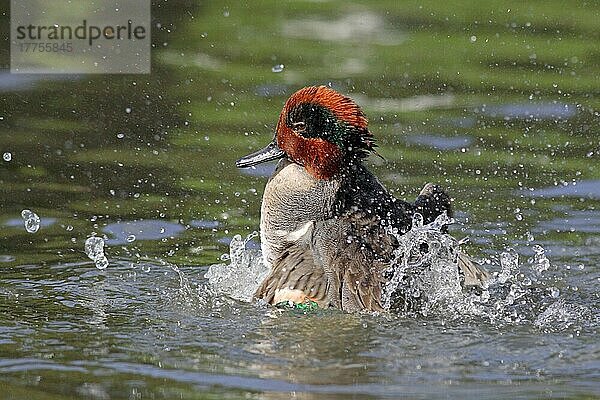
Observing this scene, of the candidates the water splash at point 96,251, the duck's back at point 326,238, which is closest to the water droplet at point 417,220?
the duck's back at point 326,238

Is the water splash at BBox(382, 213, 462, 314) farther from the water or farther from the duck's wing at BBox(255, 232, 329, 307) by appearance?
the duck's wing at BBox(255, 232, 329, 307)

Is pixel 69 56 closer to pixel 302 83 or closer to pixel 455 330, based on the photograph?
pixel 302 83

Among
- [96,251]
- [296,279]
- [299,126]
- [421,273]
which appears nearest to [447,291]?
[421,273]

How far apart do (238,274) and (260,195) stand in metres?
1.99

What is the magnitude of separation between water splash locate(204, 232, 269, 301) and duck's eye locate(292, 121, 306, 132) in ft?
3.05

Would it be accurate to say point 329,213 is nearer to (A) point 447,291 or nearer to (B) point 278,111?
(A) point 447,291

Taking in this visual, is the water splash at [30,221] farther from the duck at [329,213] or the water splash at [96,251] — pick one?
the duck at [329,213]

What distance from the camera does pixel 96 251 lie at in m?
8.75

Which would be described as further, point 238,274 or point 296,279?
point 238,274

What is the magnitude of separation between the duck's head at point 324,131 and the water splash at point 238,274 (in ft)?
2.61

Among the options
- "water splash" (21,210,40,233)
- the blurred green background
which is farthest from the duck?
"water splash" (21,210,40,233)

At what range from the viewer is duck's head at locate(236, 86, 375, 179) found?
25.8 ft

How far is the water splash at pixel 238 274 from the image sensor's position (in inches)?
321

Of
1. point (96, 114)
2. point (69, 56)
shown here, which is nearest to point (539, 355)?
point (96, 114)
